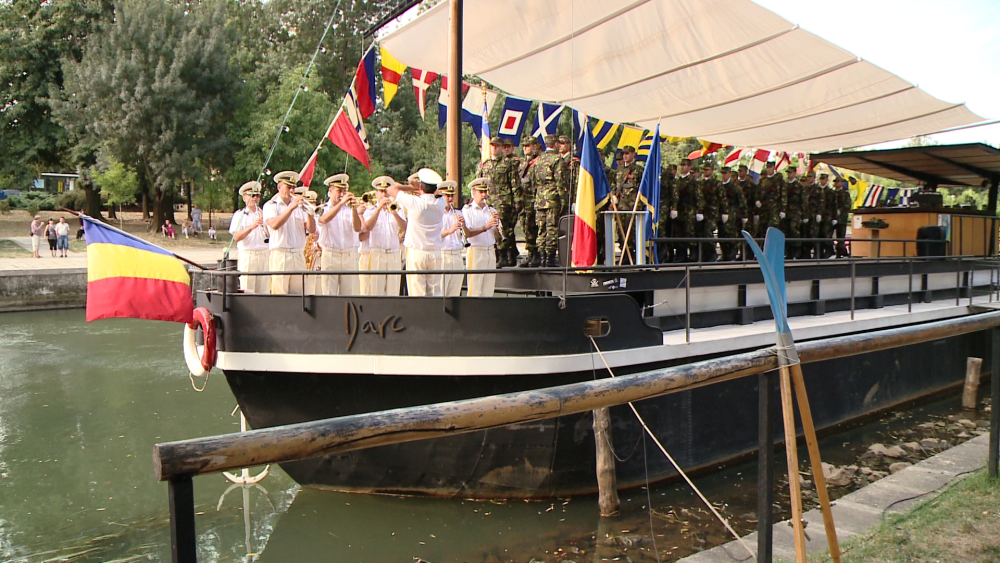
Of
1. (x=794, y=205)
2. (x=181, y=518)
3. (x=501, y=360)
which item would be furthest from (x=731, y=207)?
(x=181, y=518)

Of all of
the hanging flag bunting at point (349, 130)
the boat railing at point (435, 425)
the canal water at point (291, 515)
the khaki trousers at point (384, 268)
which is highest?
the hanging flag bunting at point (349, 130)

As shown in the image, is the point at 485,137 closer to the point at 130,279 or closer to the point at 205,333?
the point at 205,333

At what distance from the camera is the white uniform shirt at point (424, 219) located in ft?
24.5

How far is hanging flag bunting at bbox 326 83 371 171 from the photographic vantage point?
9695 millimetres

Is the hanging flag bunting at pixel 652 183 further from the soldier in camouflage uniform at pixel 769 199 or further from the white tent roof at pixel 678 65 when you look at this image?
the soldier in camouflage uniform at pixel 769 199

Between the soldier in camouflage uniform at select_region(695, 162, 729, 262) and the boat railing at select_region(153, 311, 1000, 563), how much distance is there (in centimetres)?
745

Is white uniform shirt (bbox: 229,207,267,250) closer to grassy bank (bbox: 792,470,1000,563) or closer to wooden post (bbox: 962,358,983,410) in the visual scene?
grassy bank (bbox: 792,470,1000,563)

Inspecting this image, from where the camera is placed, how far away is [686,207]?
10727 mm

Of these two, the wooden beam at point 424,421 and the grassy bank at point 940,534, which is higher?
the wooden beam at point 424,421

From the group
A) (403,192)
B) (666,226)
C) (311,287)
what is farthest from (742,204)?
(311,287)

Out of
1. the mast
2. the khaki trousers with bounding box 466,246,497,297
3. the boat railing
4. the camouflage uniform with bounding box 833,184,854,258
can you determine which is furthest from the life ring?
the camouflage uniform with bounding box 833,184,854,258

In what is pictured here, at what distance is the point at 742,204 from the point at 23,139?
37159 mm

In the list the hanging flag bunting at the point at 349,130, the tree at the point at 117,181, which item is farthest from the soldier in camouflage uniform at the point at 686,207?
the tree at the point at 117,181

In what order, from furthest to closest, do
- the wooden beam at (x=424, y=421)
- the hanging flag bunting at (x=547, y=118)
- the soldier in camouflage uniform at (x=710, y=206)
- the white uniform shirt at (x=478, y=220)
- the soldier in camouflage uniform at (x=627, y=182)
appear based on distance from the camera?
1. the hanging flag bunting at (x=547, y=118)
2. the soldier in camouflage uniform at (x=710, y=206)
3. the soldier in camouflage uniform at (x=627, y=182)
4. the white uniform shirt at (x=478, y=220)
5. the wooden beam at (x=424, y=421)
